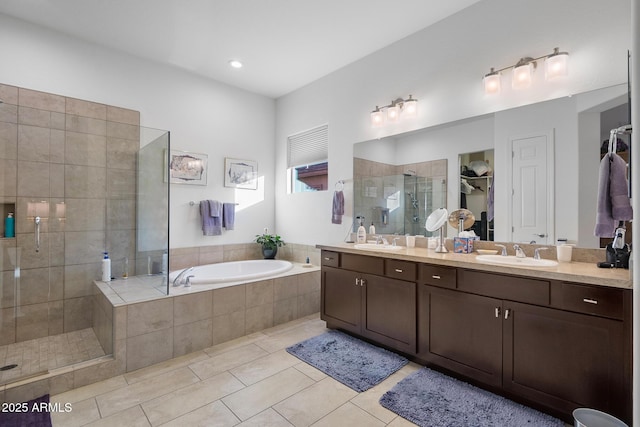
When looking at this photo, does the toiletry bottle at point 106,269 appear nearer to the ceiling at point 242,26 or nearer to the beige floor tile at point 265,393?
the beige floor tile at point 265,393

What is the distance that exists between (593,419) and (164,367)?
2.72m

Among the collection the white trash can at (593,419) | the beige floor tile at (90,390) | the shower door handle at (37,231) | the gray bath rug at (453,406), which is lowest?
the beige floor tile at (90,390)

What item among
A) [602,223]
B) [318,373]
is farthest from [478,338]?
[318,373]

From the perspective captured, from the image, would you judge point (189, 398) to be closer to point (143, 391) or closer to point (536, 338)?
point (143, 391)

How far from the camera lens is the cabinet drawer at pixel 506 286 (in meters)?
1.74

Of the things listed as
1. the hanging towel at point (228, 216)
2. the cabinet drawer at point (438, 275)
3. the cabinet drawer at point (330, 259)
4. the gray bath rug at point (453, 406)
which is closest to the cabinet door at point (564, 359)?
the gray bath rug at point (453, 406)

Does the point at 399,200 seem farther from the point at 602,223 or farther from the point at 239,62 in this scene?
the point at 239,62

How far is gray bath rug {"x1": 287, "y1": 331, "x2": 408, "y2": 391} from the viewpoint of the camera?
2.18 m

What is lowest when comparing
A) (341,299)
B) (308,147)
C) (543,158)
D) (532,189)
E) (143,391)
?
(143,391)

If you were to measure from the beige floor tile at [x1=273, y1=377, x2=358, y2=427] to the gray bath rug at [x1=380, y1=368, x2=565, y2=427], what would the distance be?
0.28m

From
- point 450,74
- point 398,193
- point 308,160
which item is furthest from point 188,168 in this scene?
point 450,74

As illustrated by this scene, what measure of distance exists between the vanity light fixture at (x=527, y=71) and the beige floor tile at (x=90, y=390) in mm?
3558

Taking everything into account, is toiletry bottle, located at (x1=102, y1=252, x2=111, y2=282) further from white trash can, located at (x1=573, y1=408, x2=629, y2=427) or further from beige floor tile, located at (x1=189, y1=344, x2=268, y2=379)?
white trash can, located at (x1=573, y1=408, x2=629, y2=427)

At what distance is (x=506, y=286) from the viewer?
1864mm
